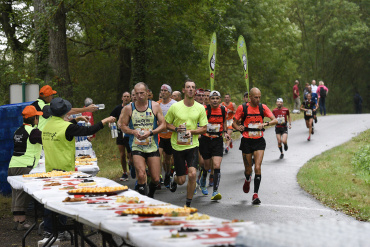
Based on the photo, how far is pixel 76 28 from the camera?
3203 centimetres

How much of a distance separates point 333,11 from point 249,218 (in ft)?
166

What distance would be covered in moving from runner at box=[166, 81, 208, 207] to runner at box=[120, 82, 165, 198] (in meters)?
0.78

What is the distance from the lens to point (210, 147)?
12898 mm

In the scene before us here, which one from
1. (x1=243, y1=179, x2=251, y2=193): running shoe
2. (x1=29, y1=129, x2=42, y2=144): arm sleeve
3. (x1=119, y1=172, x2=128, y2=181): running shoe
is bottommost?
(x1=119, y1=172, x2=128, y2=181): running shoe

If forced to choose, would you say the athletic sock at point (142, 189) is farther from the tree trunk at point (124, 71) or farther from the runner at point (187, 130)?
the tree trunk at point (124, 71)

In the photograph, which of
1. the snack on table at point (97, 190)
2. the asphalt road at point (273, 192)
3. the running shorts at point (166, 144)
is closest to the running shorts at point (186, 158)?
the asphalt road at point (273, 192)

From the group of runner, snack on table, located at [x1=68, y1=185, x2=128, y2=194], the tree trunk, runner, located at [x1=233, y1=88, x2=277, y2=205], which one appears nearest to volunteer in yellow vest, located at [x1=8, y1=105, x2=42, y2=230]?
the group of runner

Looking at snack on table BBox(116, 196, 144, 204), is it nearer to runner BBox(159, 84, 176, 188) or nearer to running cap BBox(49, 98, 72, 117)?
running cap BBox(49, 98, 72, 117)

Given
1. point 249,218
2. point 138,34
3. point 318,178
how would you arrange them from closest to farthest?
point 249,218, point 318,178, point 138,34

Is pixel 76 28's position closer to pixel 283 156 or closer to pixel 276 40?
pixel 283 156

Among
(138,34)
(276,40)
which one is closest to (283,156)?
(138,34)

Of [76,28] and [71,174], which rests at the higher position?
[76,28]

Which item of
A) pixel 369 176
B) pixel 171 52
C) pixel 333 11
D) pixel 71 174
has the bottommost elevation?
pixel 369 176

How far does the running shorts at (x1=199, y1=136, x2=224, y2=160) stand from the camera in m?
12.8
